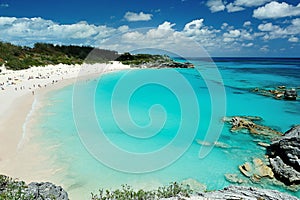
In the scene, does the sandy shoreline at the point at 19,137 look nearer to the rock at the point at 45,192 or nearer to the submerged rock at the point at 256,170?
the rock at the point at 45,192

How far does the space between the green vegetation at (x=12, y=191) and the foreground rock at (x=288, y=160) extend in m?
10.4

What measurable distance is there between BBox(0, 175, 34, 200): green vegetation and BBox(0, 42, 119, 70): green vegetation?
43210 millimetres

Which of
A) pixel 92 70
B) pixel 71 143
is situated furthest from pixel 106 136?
pixel 92 70

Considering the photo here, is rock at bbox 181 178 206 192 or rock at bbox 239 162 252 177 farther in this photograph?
rock at bbox 239 162 252 177

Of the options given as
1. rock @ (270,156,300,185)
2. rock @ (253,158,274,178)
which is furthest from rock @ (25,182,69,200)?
rock @ (270,156,300,185)

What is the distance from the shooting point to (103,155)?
541 inches

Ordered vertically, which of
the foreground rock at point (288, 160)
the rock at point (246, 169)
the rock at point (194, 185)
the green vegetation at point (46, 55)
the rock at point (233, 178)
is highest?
the green vegetation at point (46, 55)

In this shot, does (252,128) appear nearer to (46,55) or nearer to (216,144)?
(216,144)

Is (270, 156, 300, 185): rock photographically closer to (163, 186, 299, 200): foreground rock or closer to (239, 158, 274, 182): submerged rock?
(239, 158, 274, 182): submerged rock

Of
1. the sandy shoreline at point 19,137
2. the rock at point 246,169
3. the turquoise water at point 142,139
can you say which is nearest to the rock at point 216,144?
the turquoise water at point 142,139

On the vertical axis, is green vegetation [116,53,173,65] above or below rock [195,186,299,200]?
above

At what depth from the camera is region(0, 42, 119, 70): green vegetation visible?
4811cm

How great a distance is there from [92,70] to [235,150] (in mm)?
52799

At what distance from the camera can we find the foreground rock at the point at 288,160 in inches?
431
